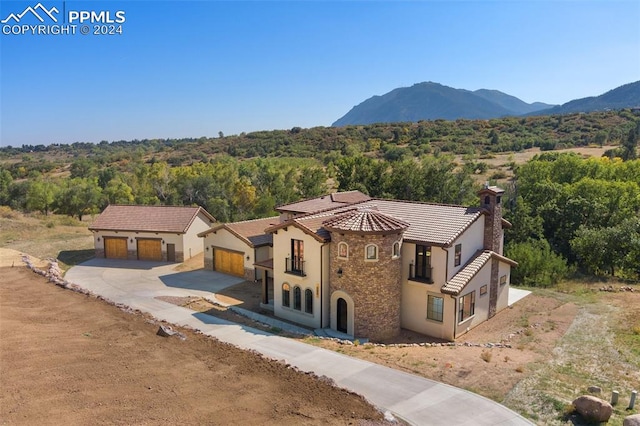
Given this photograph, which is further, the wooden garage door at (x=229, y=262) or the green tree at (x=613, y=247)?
the green tree at (x=613, y=247)

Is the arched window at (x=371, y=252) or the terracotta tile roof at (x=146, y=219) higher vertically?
the arched window at (x=371, y=252)

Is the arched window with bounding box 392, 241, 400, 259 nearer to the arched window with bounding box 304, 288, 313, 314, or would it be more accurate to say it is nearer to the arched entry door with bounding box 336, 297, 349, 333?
the arched entry door with bounding box 336, 297, 349, 333

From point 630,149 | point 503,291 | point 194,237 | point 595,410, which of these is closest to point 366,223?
point 503,291

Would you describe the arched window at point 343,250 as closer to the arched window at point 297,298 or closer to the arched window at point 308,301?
the arched window at point 308,301

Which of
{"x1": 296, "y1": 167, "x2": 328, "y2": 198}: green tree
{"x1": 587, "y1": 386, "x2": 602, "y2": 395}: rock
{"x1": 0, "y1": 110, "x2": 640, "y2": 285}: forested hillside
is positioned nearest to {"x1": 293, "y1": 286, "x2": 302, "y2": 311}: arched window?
{"x1": 587, "y1": 386, "x2": 602, "y2": 395}: rock

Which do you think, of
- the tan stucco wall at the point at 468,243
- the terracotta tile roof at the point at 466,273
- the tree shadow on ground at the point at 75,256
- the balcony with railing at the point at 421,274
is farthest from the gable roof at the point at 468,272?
the tree shadow on ground at the point at 75,256

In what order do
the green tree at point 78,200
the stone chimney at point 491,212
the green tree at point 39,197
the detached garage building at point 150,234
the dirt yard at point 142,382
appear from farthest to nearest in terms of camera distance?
the green tree at point 78,200, the green tree at point 39,197, the detached garage building at point 150,234, the stone chimney at point 491,212, the dirt yard at point 142,382
